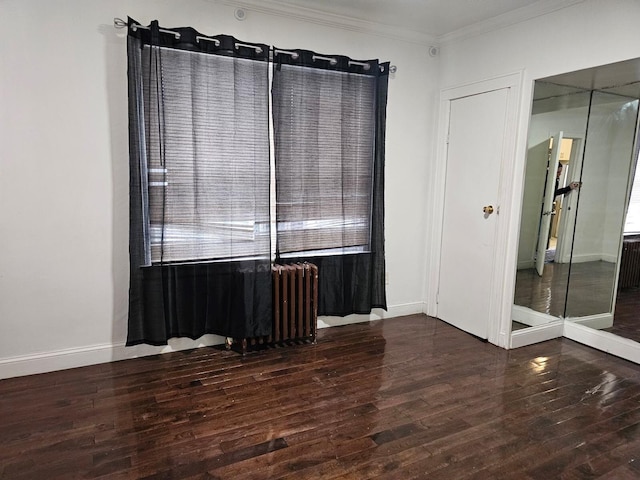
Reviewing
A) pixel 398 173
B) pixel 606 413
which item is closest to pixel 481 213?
pixel 398 173

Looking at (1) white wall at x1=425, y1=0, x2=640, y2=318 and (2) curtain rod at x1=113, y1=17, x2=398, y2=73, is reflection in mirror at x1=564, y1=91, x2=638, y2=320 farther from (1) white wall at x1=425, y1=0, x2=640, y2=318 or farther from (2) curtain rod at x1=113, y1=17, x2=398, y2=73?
(2) curtain rod at x1=113, y1=17, x2=398, y2=73

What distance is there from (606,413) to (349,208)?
2.24m

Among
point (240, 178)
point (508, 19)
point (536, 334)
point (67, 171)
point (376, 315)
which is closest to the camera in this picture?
point (67, 171)

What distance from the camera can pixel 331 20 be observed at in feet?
11.2

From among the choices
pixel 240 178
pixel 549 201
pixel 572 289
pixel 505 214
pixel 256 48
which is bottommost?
pixel 572 289

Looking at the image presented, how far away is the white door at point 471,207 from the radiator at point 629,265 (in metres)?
1.16

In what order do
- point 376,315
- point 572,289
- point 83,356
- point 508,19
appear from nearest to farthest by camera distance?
point 83,356
point 508,19
point 572,289
point 376,315

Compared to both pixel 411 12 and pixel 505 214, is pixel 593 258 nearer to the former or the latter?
pixel 505 214

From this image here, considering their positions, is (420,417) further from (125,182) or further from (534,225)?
(125,182)

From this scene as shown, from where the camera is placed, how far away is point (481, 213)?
11.8 ft

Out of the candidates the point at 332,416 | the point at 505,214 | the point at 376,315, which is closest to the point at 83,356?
the point at 332,416

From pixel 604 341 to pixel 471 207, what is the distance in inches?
58.9

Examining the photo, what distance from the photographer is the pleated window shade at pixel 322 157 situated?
10.7ft

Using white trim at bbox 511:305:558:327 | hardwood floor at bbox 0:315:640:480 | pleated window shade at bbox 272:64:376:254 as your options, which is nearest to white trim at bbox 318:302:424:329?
hardwood floor at bbox 0:315:640:480
